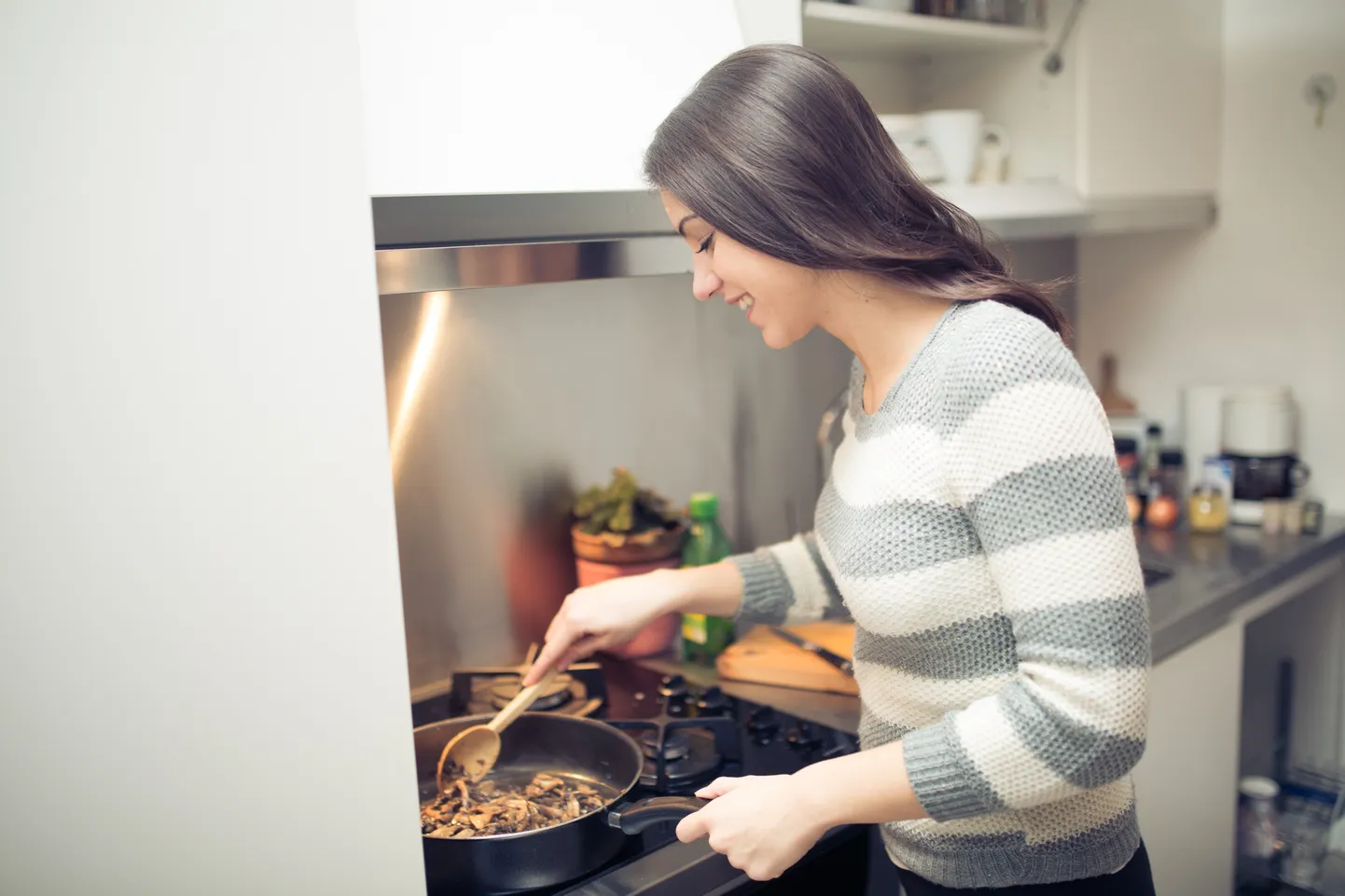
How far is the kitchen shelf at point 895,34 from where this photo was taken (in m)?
1.55

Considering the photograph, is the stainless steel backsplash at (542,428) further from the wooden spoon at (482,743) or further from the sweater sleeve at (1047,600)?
the sweater sleeve at (1047,600)

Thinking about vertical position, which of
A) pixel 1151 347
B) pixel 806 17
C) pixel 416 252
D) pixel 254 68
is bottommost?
pixel 1151 347

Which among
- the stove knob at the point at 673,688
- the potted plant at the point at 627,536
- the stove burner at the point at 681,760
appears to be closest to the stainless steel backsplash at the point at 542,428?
the potted plant at the point at 627,536

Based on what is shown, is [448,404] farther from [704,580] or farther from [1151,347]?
[1151,347]

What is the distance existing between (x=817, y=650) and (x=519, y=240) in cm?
80

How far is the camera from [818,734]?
1340 mm

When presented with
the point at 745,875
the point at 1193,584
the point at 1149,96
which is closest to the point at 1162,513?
the point at 1193,584

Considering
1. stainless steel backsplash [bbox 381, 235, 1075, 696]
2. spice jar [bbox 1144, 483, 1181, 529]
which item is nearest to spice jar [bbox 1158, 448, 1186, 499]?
spice jar [bbox 1144, 483, 1181, 529]

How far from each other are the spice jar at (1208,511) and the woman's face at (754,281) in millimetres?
1437

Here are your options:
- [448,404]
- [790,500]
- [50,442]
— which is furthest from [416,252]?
[790,500]

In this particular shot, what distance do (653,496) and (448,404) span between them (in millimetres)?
331

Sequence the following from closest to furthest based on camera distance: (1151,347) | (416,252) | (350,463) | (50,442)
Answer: (50,442) < (350,463) < (416,252) < (1151,347)

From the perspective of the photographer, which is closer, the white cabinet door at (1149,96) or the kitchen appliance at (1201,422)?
the white cabinet door at (1149,96)

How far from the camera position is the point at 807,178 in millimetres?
899
